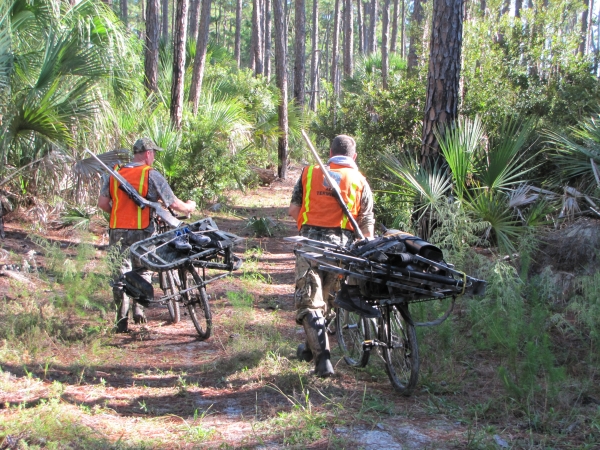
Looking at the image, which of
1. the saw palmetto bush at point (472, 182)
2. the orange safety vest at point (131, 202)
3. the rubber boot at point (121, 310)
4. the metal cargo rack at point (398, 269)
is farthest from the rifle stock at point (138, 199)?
the saw palmetto bush at point (472, 182)

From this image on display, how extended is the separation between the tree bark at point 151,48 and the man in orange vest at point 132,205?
7334 millimetres

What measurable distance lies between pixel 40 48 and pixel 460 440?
773 cm

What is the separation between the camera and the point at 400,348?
15.8 feet

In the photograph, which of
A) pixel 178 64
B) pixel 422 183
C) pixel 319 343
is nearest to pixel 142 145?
pixel 319 343

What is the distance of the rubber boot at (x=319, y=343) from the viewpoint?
489 cm

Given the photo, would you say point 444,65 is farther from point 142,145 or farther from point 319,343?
point 319,343

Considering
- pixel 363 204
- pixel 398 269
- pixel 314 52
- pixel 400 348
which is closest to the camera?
pixel 398 269

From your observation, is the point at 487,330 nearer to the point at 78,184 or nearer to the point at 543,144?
the point at 543,144

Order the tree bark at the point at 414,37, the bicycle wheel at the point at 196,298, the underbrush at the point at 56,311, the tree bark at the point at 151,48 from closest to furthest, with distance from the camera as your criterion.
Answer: the underbrush at the point at 56,311, the bicycle wheel at the point at 196,298, the tree bark at the point at 151,48, the tree bark at the point at 414,37

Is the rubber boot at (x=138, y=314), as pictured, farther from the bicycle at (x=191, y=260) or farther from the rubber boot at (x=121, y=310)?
the bicycle at (x=191, y=260)

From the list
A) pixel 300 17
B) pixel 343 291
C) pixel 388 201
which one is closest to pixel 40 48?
pixel 388 201

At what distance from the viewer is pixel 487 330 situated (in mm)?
5762

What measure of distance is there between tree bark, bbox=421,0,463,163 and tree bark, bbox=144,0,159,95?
7.07 m

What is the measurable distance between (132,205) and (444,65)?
4173 mm
